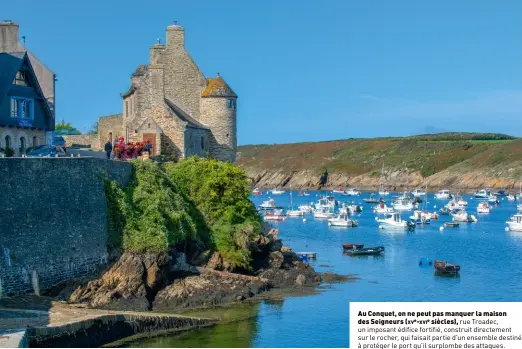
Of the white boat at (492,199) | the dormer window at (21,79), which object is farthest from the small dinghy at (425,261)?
the white boat at (492,199)

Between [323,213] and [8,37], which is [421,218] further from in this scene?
[8,37]

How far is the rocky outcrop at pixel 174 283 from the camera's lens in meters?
39.0

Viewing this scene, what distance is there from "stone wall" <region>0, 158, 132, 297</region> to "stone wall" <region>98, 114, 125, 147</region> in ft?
62.9

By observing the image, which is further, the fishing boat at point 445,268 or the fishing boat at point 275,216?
the fishing boat at point 275,216

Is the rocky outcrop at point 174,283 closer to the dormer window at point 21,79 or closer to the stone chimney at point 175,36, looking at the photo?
the dormer window at point 21,79

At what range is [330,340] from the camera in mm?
38594

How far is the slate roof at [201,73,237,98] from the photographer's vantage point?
191ft

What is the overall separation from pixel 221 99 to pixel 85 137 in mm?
14579

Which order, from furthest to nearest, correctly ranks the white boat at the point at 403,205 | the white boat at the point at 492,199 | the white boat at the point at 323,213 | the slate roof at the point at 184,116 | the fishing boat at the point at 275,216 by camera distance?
the white boat at the point at 492,199
the white boat at the point at 403,205
the white boat at the point at 323,213
the fishing boat at the point at 275,216
the slate roof at the point at 184,116

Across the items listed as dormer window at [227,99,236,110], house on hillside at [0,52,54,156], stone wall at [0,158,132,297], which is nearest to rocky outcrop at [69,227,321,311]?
stone wall at [0,158,132,297]

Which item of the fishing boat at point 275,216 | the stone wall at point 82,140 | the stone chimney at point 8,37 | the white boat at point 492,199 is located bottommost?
the fishing boat at point 275,216

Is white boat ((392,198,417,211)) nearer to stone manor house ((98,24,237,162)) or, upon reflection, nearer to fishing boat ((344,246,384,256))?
fishing boat ((344,246,384,256))

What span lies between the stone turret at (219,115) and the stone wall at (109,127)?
592 centimetres

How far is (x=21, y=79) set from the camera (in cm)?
4850
